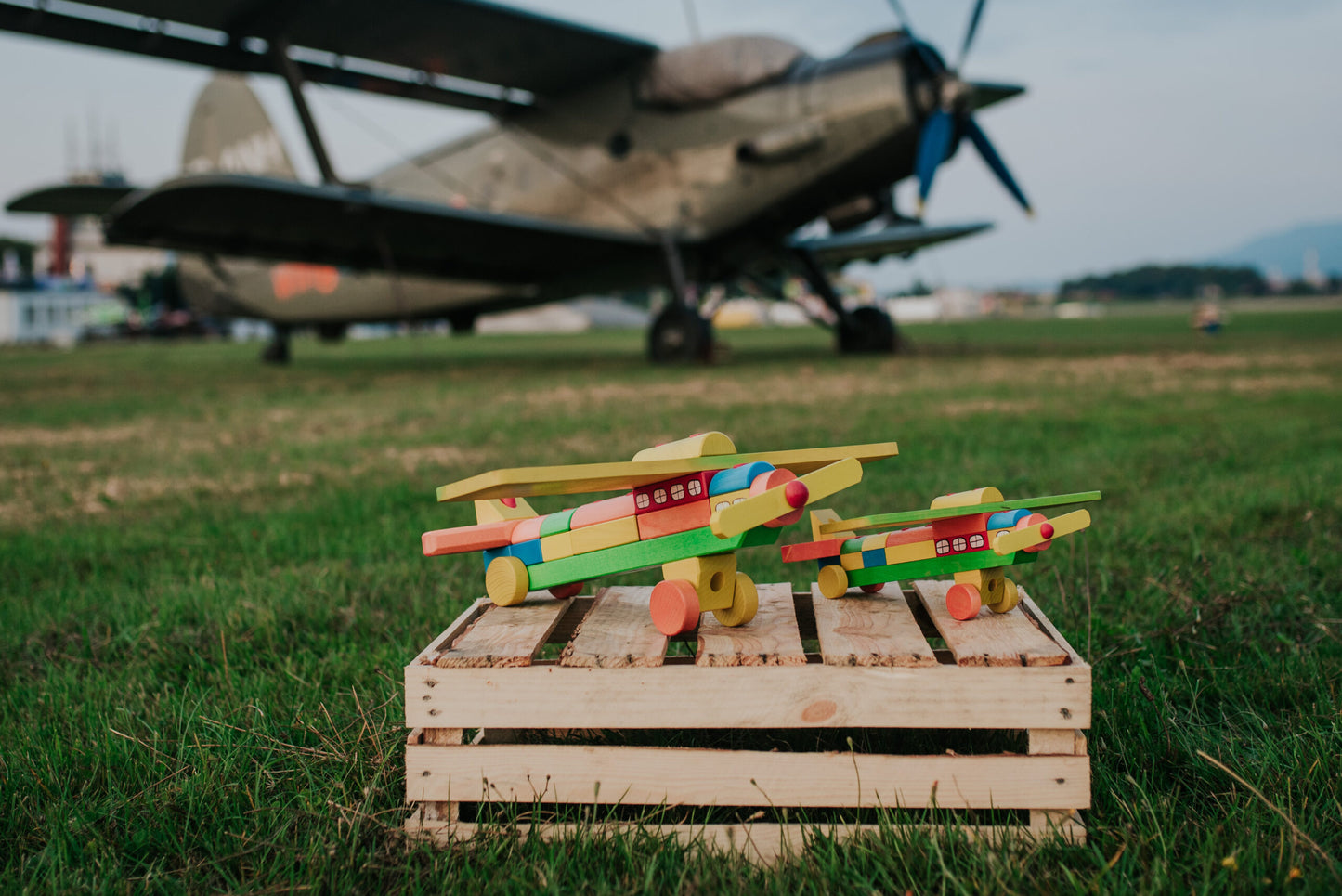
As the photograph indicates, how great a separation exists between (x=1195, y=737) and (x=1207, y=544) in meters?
1.53

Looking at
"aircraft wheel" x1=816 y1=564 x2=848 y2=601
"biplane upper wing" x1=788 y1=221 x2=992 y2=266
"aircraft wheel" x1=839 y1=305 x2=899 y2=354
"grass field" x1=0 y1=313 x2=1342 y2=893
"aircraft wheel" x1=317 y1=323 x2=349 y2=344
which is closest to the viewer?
"grass field" x1=0 y1=313 x2=1342 y2=893

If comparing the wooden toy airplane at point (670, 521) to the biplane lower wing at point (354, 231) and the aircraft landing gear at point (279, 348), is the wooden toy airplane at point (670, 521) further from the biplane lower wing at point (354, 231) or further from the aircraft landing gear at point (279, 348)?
the aircraft landing gear at point (279, 348)

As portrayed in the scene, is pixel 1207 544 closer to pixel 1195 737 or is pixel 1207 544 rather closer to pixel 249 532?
pixel 1195 737

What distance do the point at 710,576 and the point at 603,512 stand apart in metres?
0.21

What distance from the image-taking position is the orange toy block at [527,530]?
→ 63.8 inches

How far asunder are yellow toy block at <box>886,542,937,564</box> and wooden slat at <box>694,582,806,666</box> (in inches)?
7.9

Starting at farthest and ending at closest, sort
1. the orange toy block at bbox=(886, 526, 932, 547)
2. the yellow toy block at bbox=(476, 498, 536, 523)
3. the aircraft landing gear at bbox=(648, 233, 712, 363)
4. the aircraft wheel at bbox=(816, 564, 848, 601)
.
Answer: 1. the aircraft landing gear at bbox=(648, 233, 712, 363)
2. the yellow toy block at bbox=(476, 498, 536, 523)
3. the aircraft wheel at bbox=(816, 564, 848, 601)
4. the orange toy block at bbox=(886, 526, 932, 547)

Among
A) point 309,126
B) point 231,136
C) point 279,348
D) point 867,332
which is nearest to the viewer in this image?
point 309,126

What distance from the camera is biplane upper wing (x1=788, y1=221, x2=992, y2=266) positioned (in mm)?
14758

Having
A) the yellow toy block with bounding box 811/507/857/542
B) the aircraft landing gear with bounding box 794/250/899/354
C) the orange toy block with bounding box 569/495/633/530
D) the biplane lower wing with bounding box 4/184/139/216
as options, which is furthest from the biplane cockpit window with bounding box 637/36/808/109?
the orange toy block with bounding box 569/495/633/530

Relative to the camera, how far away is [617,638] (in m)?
1.45

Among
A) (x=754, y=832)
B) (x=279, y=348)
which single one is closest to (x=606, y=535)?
(x=754, y=832)

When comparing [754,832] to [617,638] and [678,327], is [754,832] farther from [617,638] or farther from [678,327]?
[678,327]

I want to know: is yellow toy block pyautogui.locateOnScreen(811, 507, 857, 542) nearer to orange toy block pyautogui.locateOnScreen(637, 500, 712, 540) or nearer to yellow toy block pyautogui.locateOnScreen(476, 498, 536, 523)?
orange toy block pyautogui.locateOnScreen(637, 500, 712, 540)
